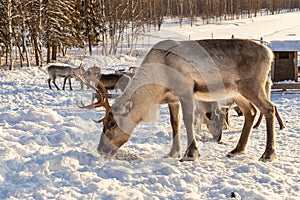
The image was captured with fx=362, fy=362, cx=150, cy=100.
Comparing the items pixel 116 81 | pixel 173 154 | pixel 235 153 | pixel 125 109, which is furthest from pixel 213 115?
pixel 116 81

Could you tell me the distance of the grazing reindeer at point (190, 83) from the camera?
448 cm

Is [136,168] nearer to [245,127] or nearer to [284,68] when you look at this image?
[245,127]

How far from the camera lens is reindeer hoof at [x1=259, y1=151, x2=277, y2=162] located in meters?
4.45

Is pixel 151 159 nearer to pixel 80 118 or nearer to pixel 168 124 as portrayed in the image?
pixel 168 124

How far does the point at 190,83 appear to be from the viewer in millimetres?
4457

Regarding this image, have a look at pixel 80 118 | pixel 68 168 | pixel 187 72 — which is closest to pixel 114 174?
pixel 68 168

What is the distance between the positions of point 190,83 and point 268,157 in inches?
52.2

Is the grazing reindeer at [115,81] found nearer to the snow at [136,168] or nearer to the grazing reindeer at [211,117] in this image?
the snow at [136,168]

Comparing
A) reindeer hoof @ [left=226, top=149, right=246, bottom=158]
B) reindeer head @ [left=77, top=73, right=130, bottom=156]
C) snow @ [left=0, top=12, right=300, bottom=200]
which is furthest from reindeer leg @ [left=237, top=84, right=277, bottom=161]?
reindeer head @ [left=77, top=73, right=130, bottom=156]

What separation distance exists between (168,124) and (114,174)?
10.7 ft

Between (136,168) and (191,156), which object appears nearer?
(136,168)

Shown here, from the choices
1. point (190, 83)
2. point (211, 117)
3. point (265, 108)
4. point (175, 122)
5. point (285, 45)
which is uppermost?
point (285, 45)

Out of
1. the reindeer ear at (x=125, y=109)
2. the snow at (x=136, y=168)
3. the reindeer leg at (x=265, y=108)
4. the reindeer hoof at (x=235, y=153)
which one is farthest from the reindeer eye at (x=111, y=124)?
the reindeer leg at (x=265, y=108)

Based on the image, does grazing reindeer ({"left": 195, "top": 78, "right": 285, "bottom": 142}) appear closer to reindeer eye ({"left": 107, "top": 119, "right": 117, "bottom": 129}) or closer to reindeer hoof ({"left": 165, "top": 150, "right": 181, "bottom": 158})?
reindeer hoof ({"left": 165, "top": 150, "right": 181, "bottom": 158})
